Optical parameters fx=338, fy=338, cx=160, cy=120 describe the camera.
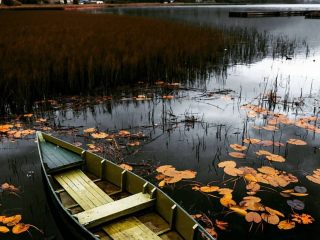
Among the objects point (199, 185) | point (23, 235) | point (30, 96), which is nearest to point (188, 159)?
point (199, 185)

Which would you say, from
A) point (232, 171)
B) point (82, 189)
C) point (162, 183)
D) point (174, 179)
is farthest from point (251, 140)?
point (82, 189)

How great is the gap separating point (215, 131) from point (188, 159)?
1786 millimetres

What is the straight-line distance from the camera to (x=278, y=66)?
54.1ft

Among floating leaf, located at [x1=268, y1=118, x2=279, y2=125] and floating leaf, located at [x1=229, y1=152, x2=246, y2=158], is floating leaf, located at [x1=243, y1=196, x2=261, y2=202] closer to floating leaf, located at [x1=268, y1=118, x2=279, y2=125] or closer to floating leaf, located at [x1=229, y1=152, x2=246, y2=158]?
floating leaf, located at [x1=229, y1=152, x2=246, y2=158]

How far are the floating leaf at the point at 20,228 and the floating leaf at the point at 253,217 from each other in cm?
356

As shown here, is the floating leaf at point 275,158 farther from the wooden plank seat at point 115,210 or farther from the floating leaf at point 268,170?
the wooden plank seat at point 115,210

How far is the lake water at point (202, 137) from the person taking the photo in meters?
5.87

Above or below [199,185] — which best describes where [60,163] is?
above

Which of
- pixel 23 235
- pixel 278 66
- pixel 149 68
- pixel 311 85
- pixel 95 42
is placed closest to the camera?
pixel 23 235

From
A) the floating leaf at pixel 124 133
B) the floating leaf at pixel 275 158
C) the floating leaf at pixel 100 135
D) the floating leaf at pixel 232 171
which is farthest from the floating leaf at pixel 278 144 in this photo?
the floating leaf at pixel 100 135

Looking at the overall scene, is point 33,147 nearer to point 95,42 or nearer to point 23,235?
point 23,235

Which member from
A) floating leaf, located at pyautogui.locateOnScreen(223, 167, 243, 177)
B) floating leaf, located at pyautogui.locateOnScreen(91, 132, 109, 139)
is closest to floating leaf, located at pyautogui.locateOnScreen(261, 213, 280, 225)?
floating leaf, located at pyautogui.locateOnScreen(223, 167, 243, 177)

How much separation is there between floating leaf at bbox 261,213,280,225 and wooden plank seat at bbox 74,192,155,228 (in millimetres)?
1840

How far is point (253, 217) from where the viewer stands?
17.9 feet
